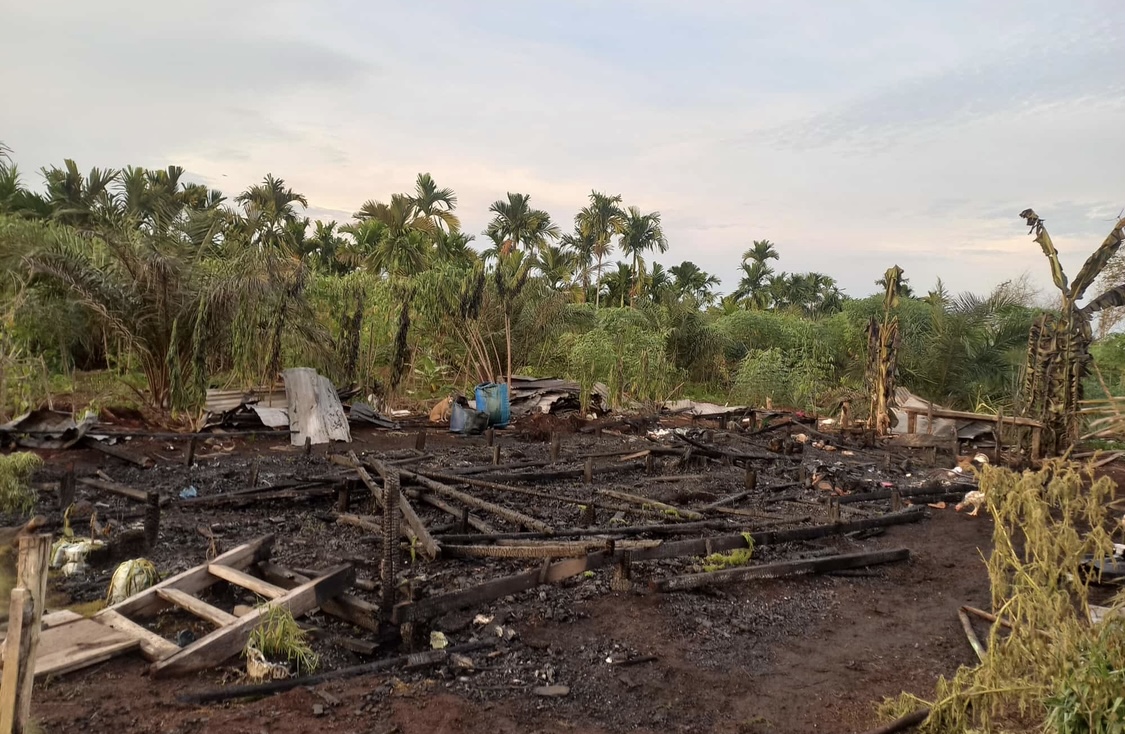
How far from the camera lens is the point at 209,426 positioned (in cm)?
1198

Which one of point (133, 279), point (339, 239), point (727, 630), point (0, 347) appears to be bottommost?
point (727, 630)

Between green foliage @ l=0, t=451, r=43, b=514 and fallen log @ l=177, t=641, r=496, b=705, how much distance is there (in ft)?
14.2

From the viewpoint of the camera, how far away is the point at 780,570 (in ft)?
19.8

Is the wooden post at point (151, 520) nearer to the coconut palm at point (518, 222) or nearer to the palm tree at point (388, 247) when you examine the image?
the palm tree at point (388, 247)

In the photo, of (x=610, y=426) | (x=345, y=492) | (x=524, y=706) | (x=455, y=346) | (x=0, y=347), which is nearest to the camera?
(x=524, y=706)

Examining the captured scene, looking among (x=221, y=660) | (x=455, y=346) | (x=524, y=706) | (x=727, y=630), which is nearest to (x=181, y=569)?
(x=221, y=660)

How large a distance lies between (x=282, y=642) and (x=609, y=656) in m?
1.88

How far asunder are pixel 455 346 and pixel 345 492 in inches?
454

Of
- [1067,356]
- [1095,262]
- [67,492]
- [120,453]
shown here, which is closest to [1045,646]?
[67,492]

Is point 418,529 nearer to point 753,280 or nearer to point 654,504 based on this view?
point 654,504

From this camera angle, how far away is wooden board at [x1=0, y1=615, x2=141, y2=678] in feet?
12.4

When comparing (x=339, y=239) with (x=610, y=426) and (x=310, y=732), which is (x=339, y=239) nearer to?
(x=610, y=426)

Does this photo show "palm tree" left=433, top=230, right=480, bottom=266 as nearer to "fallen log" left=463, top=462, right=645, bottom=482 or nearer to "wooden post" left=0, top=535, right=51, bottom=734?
"fallen log" left=463, top=462, right=645, bottom=482

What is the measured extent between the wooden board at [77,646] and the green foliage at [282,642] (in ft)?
2.24
